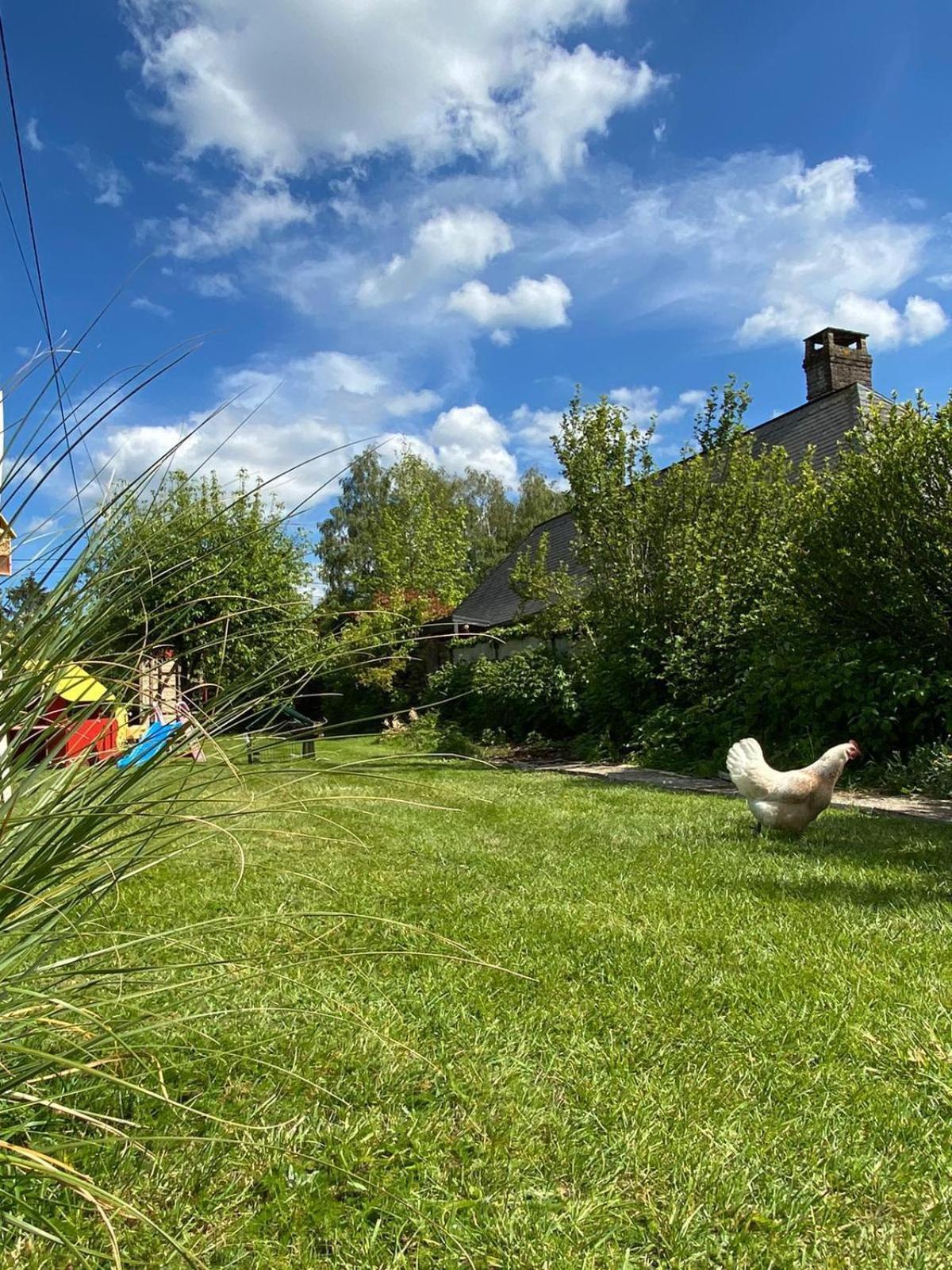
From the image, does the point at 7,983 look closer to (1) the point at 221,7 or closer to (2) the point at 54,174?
(2) the point at 54,174

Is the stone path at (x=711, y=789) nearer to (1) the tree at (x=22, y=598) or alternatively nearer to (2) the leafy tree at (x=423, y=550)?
(1) the tree at (x=22, y=598)

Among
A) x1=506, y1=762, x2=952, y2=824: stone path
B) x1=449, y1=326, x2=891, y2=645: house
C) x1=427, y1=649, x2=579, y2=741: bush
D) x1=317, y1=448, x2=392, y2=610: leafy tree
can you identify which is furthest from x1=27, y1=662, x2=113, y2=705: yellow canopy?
x1=317, y1=448, x2=392, y2=610: leafy tree

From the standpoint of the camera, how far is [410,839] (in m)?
4.75

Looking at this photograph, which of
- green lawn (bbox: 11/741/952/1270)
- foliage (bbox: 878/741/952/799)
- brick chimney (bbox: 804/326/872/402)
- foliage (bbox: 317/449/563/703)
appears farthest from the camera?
foliage (bbox: 317/449/563/703)

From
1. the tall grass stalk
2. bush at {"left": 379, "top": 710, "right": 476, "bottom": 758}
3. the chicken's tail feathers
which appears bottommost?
bush at {"left": 379, "top": 710, "right": 476, "bottom": 758}

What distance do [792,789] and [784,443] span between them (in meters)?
12.7

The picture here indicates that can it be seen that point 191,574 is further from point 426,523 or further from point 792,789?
point 426,523

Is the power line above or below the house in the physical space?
below

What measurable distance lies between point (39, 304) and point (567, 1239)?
68.1 inches

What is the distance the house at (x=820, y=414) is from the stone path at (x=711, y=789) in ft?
11.9

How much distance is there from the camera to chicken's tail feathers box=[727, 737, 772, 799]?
175 inches

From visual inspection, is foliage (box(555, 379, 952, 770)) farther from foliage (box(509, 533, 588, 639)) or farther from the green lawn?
the green lawn

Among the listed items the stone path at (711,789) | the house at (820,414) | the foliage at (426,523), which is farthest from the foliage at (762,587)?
the foliage at (426,523)

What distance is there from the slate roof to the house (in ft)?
0.06
